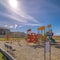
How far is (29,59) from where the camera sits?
8.94 metres

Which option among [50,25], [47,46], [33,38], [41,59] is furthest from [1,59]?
[33,38]

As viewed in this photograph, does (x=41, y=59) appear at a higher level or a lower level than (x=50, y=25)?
lower

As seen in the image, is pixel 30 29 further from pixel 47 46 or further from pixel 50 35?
pixel 47 46

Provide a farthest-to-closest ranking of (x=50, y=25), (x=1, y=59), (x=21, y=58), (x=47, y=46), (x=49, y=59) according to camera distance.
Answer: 1. (x=50, y=25)
2. (x=1, y=59)
3. (x=21, y=58)
4. (x=49, y=59)
5. (x=47, y=46)

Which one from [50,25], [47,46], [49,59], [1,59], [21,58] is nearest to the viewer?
[47,46]

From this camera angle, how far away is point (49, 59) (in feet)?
28.6

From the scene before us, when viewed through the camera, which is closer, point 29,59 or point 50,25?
point 29,59

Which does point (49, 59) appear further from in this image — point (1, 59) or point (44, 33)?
point (44, 33)

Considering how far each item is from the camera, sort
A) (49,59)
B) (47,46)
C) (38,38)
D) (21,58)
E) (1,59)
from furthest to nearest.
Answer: (38,38) < (1,59) < (21,58) < (49,59) < (47,46)

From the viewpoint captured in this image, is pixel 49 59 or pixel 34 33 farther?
pixel 34 33

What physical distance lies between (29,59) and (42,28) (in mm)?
12519

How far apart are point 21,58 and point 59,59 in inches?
79.0

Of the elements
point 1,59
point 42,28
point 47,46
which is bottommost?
point 1,59

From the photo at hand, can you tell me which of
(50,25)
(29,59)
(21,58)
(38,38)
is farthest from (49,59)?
(38,38)
